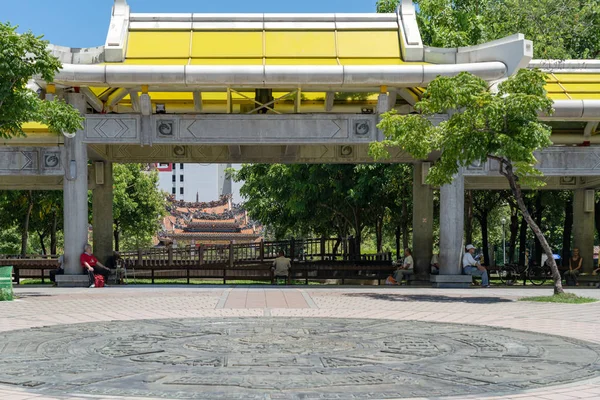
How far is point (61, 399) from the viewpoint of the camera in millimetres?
6762

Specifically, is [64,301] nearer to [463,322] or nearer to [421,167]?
[463,322]

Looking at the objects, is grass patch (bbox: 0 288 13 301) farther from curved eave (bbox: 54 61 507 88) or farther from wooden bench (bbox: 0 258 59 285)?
wooden bench (bbox: 0 258 59 285)

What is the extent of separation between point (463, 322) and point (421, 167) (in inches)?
558

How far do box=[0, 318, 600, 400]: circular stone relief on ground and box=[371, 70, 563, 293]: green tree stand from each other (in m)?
6.28

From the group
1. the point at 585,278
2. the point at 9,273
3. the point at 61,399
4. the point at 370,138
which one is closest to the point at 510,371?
the point at 61,399

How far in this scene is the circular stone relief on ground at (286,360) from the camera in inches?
Result: 286

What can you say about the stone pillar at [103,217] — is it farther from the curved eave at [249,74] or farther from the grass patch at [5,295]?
the grass patch at [5,295]

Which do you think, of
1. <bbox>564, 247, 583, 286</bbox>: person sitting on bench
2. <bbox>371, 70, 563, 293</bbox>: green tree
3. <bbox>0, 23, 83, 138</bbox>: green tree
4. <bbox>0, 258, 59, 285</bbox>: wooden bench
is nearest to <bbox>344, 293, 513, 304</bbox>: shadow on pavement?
<bbox>371, 70, 563, 293</bbox>: green tree

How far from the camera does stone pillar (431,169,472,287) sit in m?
22.5

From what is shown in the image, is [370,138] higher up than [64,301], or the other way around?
[370,138]

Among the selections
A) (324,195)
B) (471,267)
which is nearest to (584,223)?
(471,267)

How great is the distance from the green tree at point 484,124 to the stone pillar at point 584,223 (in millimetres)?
12408

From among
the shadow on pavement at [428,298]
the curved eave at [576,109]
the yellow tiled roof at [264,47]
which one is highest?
the yellow tiled roof at [264,47]

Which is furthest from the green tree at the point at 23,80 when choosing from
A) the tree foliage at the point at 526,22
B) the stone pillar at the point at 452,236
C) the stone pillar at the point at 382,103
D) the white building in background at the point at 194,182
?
the white building in background at the point at 194,182
